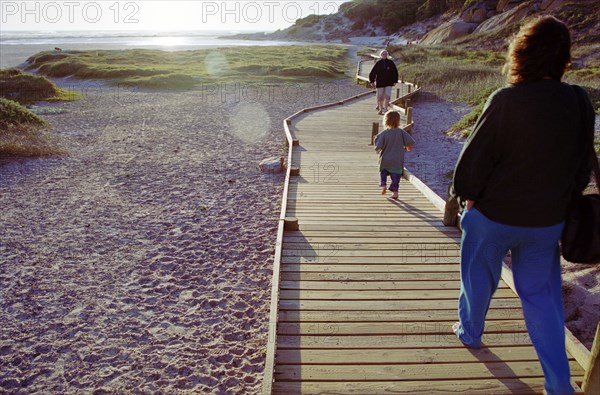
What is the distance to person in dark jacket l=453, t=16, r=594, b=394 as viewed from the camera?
2570 mm

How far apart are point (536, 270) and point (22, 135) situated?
15.1m

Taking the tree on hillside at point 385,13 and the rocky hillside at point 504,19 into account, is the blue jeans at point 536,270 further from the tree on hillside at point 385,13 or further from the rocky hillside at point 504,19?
the tree on hillside at point 385,13

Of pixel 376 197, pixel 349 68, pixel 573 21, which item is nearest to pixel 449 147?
pixel 376 197

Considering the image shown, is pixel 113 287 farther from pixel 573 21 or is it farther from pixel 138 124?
pixel 573 21

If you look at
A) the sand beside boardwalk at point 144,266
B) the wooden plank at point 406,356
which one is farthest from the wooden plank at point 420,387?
the sand beside boardwalk at point 144,266

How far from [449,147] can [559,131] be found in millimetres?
11320

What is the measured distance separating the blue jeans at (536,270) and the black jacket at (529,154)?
9cm

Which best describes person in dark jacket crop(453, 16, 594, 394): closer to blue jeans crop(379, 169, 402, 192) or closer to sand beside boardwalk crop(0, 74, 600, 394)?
sand beside boardwalk crop(0, 74, 600, 394)

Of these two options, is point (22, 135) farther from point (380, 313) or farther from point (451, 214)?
point (380, 313)

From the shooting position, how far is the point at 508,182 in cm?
274

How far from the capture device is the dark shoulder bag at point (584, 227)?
8.92ft

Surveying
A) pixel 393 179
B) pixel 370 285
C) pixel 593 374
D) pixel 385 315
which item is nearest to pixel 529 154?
pixel 593 374

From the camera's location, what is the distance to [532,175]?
2.67 metres

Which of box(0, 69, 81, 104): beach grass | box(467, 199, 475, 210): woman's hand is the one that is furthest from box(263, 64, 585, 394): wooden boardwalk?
box(0, 69, 81, 104): beach grass
